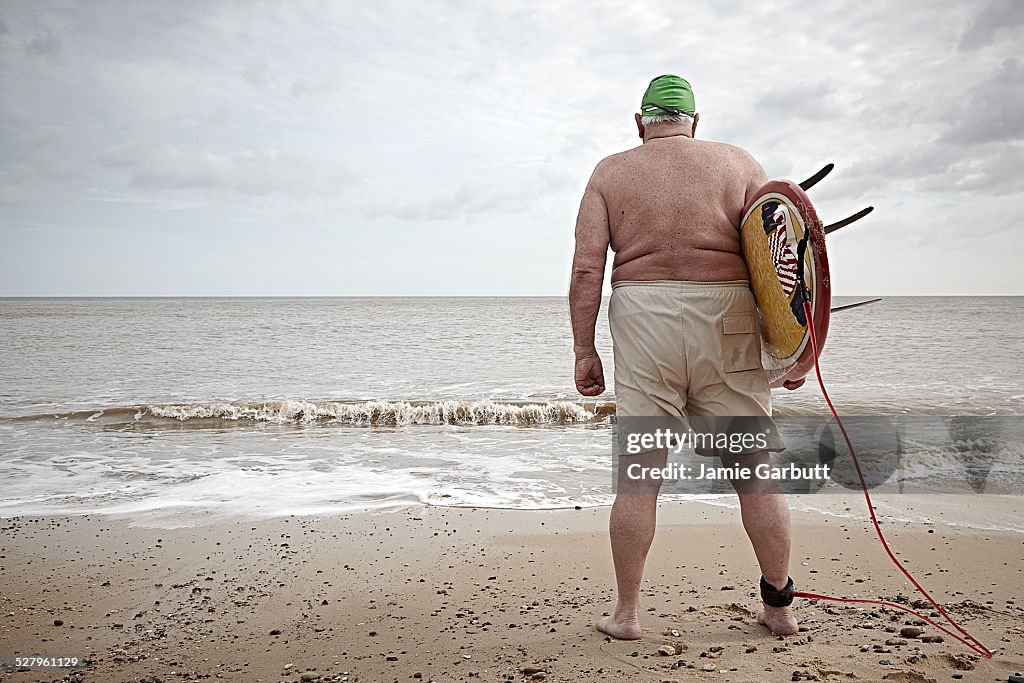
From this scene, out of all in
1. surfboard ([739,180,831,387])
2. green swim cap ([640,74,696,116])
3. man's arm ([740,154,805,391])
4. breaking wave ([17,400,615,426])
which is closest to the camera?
surfboard ([739,180,831,387])

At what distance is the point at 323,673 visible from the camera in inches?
96.3

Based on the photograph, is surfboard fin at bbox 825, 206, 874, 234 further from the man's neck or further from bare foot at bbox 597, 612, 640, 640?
bare foot at bbox 597, 612, 640, 640

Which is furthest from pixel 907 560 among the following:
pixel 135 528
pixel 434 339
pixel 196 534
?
pixel 434 339

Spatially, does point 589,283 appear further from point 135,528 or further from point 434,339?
point 434,339

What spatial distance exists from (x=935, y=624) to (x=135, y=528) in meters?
4.20

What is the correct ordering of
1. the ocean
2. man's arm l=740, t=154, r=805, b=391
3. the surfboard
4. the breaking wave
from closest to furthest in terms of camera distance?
the surfboard, man's arm l=740, t=154, r=805, b=391, the ocean, the breaking wave

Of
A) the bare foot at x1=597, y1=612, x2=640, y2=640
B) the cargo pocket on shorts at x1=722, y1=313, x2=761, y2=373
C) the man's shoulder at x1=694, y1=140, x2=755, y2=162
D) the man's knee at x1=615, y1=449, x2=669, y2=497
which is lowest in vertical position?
the bare foot at x1=597, y1=612, x2=640, y2=640

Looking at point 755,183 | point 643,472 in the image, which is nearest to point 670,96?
point 755,183

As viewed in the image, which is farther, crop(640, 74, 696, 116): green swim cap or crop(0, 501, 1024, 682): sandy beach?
crop(640, 74, 696, 116): green swim cap

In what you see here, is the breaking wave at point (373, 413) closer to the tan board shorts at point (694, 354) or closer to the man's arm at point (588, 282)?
the man's arm at point (588, 282)

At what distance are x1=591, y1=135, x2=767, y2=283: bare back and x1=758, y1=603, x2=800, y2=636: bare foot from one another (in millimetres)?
1208

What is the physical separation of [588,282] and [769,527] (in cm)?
108

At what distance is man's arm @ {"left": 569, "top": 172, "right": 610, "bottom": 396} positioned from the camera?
2.72m

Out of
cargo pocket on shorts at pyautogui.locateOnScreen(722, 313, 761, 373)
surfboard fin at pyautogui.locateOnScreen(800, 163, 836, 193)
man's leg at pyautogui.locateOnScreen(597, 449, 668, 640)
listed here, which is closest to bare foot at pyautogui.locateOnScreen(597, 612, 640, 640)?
man's leg at pyautogui.locateOnScreen(597, 449, 668, 640)
